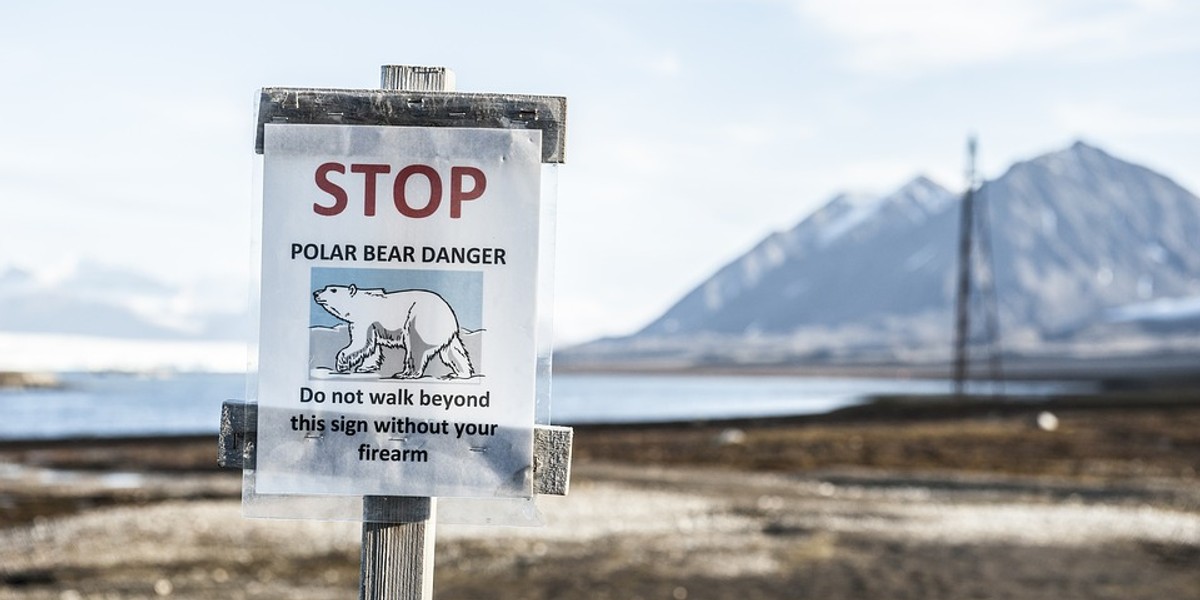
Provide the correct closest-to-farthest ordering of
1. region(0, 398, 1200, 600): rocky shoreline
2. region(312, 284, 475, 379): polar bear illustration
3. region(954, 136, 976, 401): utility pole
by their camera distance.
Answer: region(312, 284, 475, 379): polar bear illustration, region(0, 398, 1200, 600): rocky shoreline, region(954, 136, 976, 401): utility pole

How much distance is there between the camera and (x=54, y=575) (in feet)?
43.1

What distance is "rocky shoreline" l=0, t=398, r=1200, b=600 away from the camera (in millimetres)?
12367

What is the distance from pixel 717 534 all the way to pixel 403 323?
1320 cm

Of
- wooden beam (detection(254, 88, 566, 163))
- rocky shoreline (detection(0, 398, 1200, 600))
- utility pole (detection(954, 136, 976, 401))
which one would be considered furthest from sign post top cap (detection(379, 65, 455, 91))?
utility pole (detection(954, 136, 976, 401))

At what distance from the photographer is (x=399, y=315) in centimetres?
297

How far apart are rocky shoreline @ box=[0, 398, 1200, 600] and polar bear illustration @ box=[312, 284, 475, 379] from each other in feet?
30.3

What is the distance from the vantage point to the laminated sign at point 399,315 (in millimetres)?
2973

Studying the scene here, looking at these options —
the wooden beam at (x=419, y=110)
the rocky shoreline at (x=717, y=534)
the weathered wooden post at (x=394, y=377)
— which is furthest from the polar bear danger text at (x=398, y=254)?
the rocky shoreline at (x=717, y=534)

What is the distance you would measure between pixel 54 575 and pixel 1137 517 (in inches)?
530

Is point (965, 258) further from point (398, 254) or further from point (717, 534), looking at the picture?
point (398, 254)

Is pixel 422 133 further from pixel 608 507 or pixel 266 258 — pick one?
pixel 608 507

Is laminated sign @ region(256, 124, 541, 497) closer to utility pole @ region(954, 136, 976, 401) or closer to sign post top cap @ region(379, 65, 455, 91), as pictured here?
sign post top cap @ region(379, 65, 455, 91)

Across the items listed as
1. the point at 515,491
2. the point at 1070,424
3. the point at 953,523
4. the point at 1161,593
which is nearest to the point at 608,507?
the point at 953,523

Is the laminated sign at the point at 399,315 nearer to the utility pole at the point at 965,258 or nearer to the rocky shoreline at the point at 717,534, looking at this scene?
the rocky shoreline at the point at 717,534
